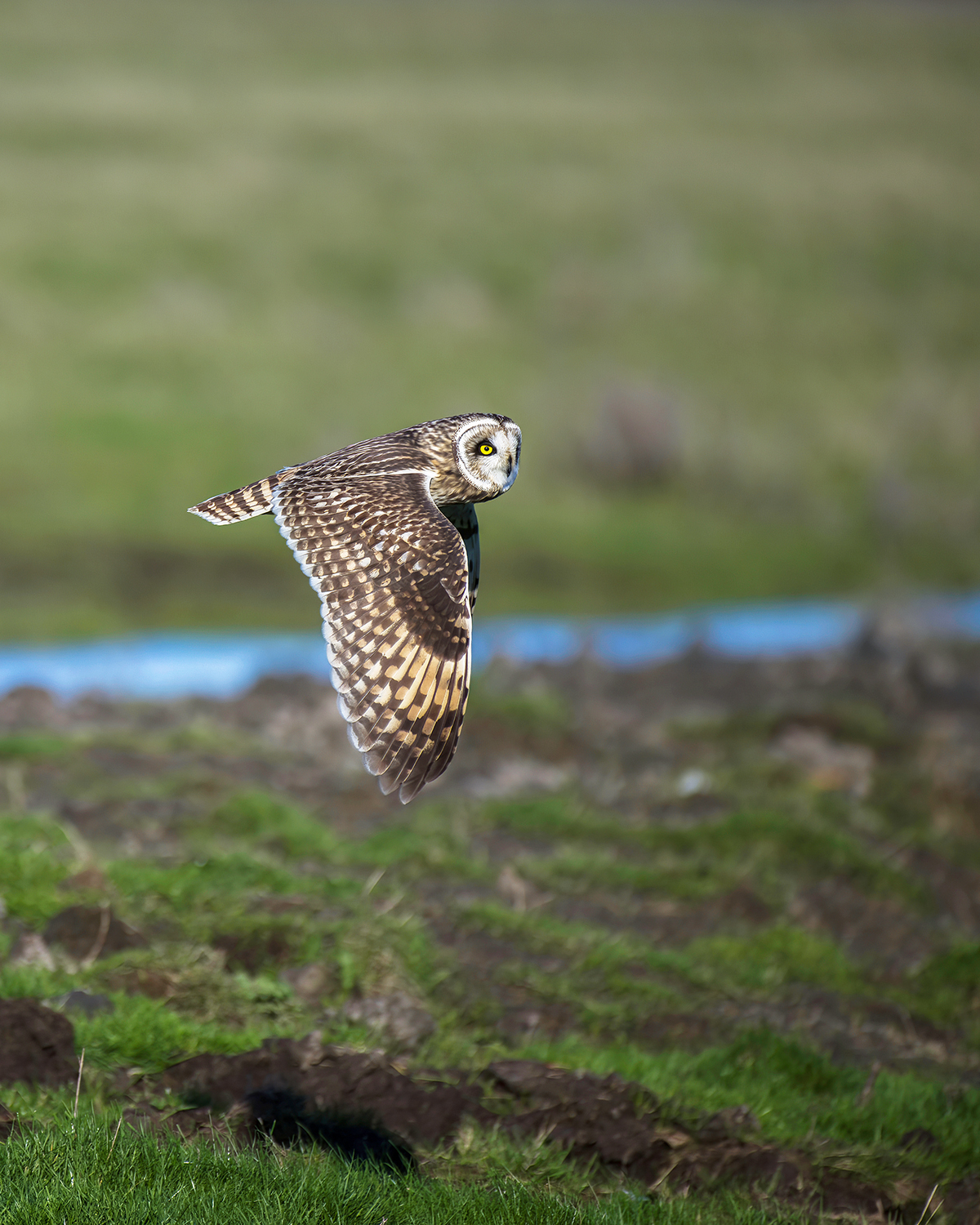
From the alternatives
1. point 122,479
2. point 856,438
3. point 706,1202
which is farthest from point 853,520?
point 706,1202

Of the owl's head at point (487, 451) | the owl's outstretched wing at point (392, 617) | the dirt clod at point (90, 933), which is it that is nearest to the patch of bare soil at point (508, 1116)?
the dirt clod at point (90, 933)

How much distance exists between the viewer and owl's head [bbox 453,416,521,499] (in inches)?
209

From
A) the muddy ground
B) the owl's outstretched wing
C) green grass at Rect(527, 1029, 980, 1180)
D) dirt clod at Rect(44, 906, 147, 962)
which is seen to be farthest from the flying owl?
green grass at Rect(527, 1029, 980, 1180)

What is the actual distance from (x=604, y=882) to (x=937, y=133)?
38.7 m

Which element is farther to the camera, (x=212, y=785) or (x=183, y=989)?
(x=212, y=785)

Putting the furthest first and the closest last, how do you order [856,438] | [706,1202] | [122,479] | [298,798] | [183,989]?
[856,438] → [122,479] → [298,798] → [183,989] → [706,1202]

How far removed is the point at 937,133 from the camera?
42.2m

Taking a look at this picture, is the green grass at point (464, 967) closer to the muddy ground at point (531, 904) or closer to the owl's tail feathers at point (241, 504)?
the muddy ground at point (531, 904)

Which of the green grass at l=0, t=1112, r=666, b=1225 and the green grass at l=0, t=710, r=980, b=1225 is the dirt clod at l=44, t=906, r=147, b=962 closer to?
the green grass at l=0, t=710, r=980, b=1225

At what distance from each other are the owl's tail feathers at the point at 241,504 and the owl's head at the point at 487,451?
2.00 feet

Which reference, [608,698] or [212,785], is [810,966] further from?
[608,698]

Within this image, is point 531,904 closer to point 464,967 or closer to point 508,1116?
point 464,967

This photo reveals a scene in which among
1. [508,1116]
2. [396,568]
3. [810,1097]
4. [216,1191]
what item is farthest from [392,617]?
[810,1097]

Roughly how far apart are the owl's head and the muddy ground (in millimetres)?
2023
